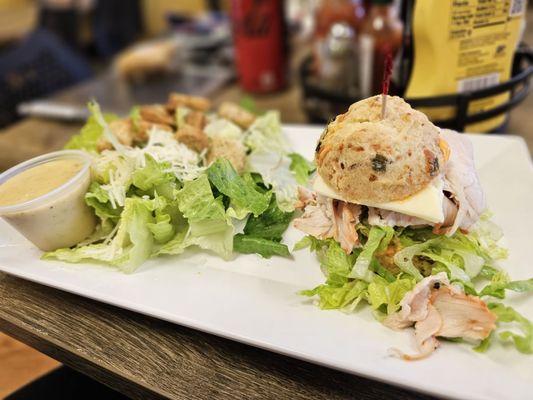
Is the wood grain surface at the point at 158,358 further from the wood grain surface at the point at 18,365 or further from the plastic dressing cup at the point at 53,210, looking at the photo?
the wood grain surface at the point at 18,365

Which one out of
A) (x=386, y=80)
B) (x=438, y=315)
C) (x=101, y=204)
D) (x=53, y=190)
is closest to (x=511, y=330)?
(x=438, y=315)

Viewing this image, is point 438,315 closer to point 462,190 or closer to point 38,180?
point 462,190

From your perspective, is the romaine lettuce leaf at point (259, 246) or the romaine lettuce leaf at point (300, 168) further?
the romaine lettuce leaf at point (300, 168)

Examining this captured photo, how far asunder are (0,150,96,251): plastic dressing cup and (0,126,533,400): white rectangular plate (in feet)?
0.29

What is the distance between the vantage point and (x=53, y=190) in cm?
136

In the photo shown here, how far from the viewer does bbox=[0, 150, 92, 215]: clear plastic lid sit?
1.30 m

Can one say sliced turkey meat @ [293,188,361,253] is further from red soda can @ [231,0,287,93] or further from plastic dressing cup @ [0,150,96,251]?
red soda can @ [231,0,287,93]

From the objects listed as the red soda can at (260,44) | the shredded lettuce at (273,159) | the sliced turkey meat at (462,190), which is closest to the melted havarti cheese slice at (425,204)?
the sliced turkey meat at (462,190)

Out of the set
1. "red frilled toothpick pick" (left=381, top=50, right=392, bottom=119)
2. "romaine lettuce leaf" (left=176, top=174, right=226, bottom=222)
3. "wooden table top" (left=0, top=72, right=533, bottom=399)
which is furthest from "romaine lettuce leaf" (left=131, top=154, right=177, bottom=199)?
"red frilled toothpick pick" (left=381, top=50, right=392, bottom=119)

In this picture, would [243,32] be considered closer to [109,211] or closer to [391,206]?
[109,211]

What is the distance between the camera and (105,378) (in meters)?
1.11

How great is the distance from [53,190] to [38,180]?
11cm

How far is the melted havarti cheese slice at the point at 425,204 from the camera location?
1.06 metres

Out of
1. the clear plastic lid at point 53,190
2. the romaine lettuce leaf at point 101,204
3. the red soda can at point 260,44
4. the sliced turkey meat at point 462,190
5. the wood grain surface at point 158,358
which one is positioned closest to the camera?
the wood grain surface at point 158,358
